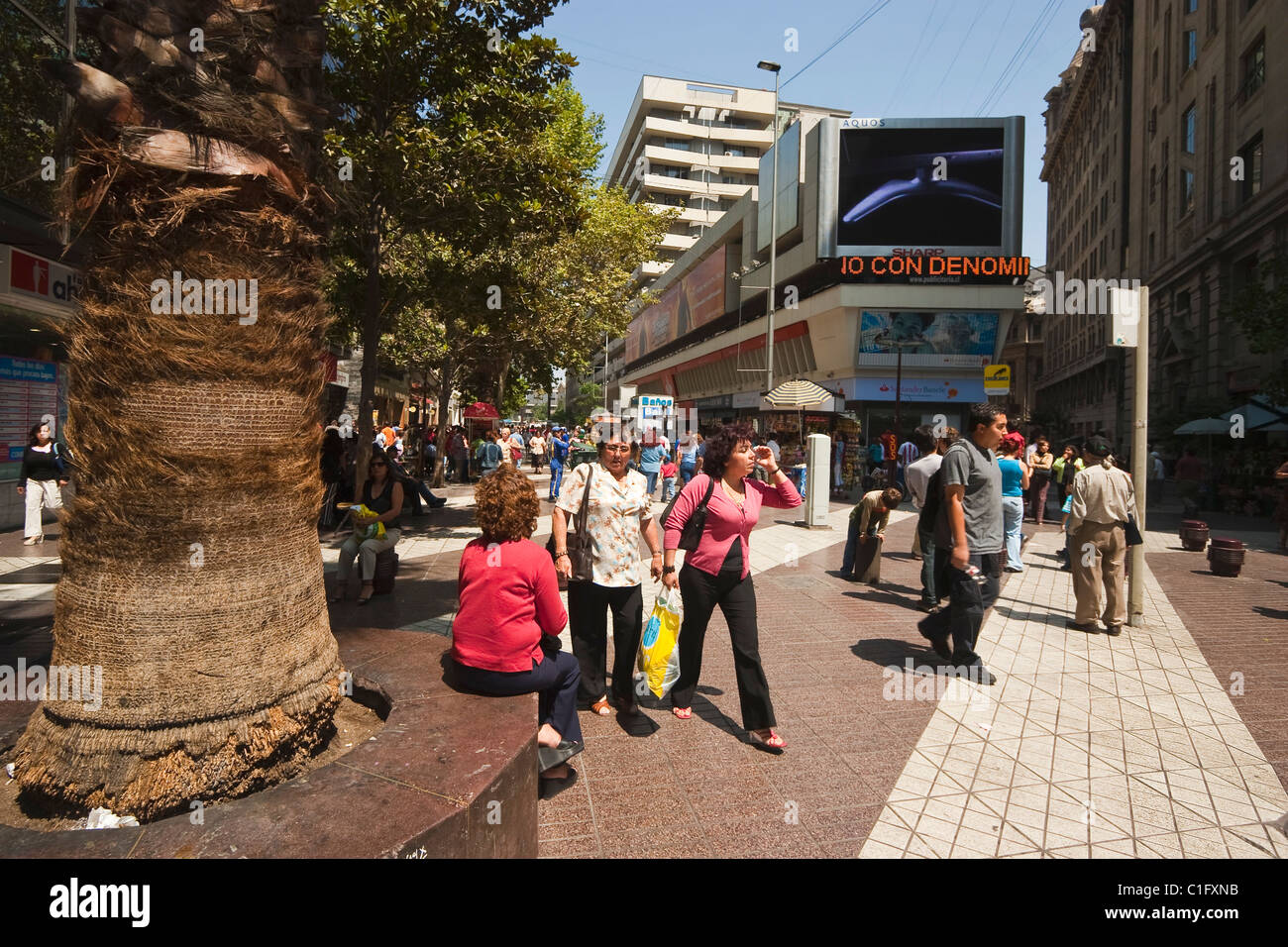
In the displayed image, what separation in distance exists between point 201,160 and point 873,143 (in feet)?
101

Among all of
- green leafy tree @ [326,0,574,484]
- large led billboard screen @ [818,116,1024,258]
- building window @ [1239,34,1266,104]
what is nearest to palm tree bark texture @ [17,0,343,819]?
green leafy tree @ [326,0,574,484]

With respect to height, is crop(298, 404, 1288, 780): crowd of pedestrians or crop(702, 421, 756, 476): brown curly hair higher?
crop(702, 421, 756, 476): brown curly hair

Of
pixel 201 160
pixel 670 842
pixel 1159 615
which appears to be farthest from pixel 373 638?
pixel 1159 615

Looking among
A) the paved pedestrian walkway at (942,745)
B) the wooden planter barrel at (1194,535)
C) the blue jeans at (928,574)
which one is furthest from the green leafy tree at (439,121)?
the wooden planter barrel at (1194,535)

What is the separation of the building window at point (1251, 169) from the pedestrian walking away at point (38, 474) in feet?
103

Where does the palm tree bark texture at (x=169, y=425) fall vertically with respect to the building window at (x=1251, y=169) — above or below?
below

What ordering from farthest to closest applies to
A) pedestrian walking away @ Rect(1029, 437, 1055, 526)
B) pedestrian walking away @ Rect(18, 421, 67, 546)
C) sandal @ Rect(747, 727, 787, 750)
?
pedestrian walking away @ Rect(1029, 437, 1055, 526)
pedestrian walking away @ Rect(18, 421, 67, 546)
sandal @ Rect(747, 727, 787, 750)

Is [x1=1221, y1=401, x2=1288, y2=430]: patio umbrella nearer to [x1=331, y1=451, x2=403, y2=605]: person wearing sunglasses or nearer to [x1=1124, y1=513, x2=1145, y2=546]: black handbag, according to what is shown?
[x1=1124, y1=513, x2=1145, y2=546]: black handbag

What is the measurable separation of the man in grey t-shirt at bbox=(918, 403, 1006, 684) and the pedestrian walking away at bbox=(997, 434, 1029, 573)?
2.83 metres

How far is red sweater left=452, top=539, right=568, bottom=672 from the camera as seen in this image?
3416 mm

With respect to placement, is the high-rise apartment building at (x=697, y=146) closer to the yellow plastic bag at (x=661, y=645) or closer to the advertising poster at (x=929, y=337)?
the advertising poster at (x=929, y=337)

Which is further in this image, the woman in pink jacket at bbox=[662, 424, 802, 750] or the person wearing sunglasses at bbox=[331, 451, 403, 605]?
the person wearing sunglasses at bbox=[331, 451, 403, 605]

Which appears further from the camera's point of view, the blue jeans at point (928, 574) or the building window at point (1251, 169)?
the building window at point (1251, 169)

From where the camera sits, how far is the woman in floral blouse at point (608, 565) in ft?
14.8
